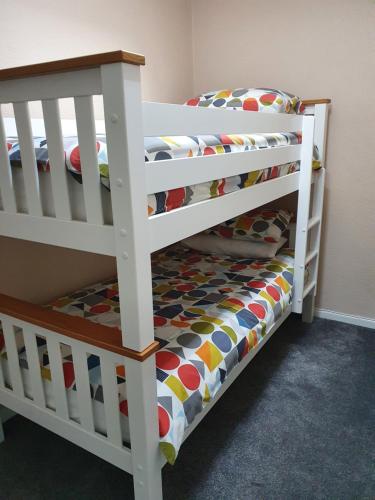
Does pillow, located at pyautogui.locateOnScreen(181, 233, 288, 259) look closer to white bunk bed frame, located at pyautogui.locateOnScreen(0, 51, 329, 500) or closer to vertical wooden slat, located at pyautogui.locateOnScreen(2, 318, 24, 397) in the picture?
white bunk bed frame, located at pyautogui.locateOnScreen(0, 51, 329, 500)

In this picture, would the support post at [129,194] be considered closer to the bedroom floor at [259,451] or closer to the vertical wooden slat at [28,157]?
the vertical wooden slat at [28,157]

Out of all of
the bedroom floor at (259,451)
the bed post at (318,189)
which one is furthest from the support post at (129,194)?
the bed post at (318,189)

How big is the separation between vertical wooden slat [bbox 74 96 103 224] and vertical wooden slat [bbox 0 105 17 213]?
292 mm

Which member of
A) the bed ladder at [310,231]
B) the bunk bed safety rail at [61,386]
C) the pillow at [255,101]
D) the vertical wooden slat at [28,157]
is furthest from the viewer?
the bed ladder at [310,231]

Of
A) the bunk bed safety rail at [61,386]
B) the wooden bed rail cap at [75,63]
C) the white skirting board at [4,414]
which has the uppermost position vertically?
the wooden bed rail cap at [75,63]

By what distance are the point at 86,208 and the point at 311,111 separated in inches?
70.5

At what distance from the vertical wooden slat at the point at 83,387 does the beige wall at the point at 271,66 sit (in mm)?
712

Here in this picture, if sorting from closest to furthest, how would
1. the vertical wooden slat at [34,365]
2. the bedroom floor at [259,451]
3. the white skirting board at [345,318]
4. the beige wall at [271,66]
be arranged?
the vertical wooden slat at [34,365]
the bedroom floor at [259,451]
the beige wall at [271,66]
the white skirting board at [345,318]

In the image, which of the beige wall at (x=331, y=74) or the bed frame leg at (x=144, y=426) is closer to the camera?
the bed frame leg at (x=144, y=426)

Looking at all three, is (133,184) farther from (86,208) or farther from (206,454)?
(206,454)

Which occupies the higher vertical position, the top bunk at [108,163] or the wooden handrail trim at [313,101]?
the wooden handrail trim at [313,101]

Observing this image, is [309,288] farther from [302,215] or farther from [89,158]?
[89,158]

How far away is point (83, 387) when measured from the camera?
115cm

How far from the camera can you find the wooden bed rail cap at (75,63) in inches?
30.4
